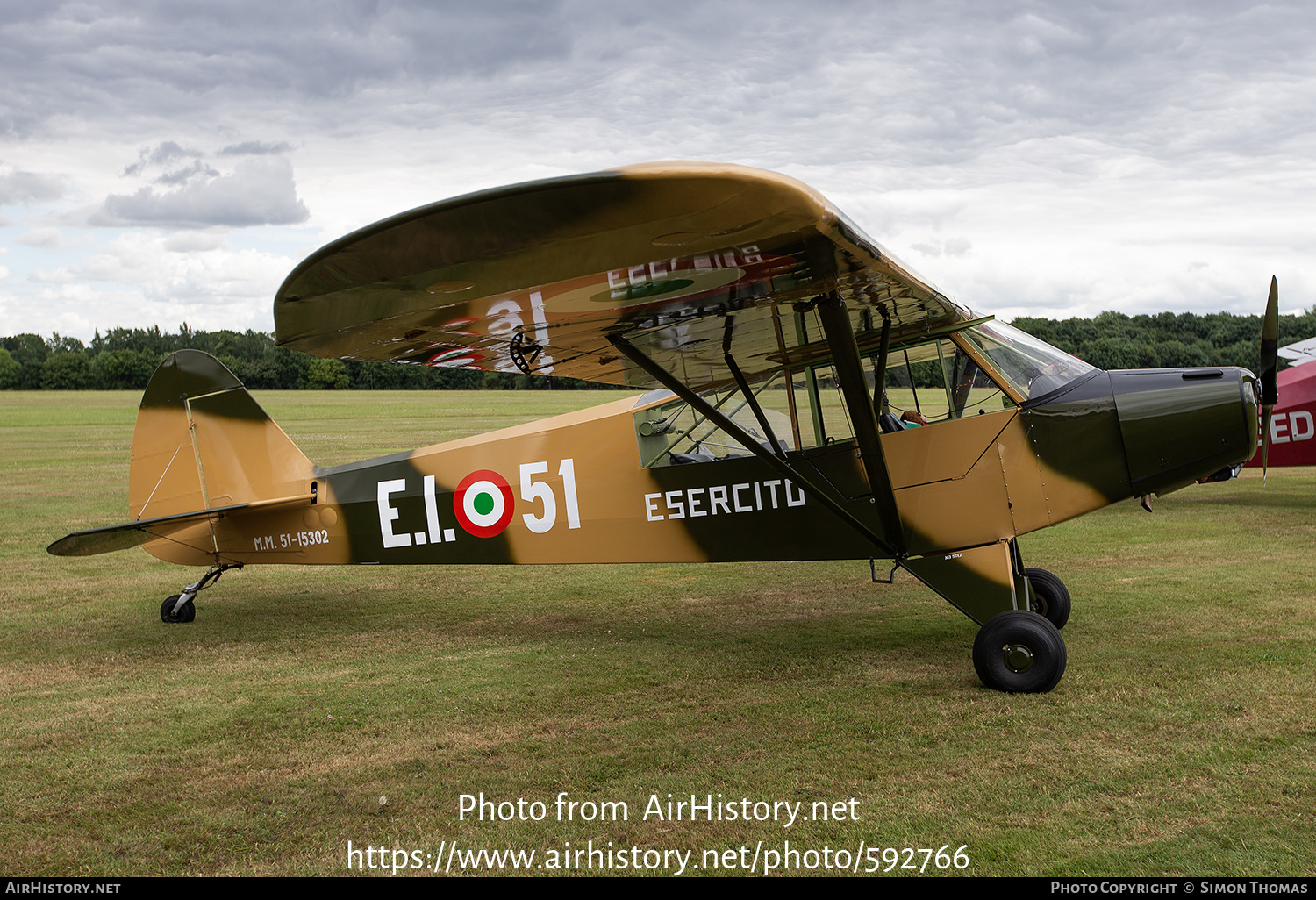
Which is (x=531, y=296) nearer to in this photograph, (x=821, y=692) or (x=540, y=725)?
(x=540, y=725)

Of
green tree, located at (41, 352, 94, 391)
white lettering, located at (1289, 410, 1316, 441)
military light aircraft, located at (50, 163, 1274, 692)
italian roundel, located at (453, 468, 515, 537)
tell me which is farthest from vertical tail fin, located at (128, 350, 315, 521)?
green tree, located at (41, 352, 94, 391)

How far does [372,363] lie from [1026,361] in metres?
16.5

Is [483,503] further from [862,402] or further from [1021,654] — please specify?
[1021,654]

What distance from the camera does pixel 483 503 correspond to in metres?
6.77

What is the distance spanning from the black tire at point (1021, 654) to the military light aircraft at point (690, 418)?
0.01 meters

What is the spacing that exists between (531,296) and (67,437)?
30858mm

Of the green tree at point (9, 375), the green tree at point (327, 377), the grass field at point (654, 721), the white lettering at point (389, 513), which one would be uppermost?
the green tree at point (9, 375)

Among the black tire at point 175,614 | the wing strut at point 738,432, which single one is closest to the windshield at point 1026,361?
the wing strut at point 738,432

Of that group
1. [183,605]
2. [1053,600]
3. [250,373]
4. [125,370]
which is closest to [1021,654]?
[1053,600]

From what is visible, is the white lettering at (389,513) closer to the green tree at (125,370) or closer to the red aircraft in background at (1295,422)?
the red aircraft in background at (1295,422)

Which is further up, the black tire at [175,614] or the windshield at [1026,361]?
the windshield at [1026,361]

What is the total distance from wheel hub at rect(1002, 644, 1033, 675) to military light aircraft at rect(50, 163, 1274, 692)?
0.04ft

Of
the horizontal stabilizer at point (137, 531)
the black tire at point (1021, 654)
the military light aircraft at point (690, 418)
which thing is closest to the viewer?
the military light aircraft at point (690, 418)

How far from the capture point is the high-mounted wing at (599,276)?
2770 mm
